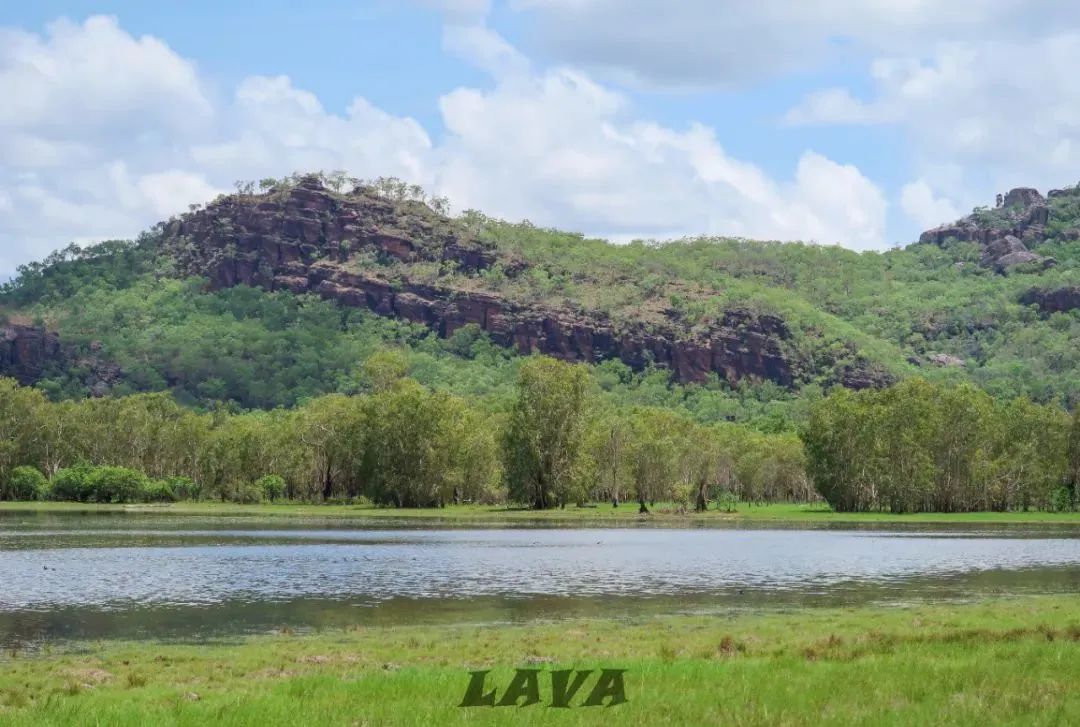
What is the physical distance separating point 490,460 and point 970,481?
58.9 metres

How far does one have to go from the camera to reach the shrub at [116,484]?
151125mm

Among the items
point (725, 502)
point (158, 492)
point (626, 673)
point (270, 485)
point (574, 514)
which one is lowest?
point (574, 514)

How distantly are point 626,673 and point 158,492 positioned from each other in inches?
5725

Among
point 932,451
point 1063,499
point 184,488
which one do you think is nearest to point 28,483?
point 184,488

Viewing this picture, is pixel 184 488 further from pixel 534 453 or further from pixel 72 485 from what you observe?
pixel 534 453

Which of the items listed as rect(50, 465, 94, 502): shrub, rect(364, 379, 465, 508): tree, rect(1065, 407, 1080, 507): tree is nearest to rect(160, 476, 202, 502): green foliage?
rect(50, 465, 94, 502): shrub

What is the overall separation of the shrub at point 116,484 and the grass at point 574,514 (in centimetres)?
424

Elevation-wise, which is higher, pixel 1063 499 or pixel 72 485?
pixel 72 485

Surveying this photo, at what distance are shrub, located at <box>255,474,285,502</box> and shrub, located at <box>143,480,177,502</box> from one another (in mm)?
11407

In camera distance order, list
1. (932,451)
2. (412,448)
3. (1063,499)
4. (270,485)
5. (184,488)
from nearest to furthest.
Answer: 1. (932,451)
2. (1063,499)
3. (412,448)
4. (270,485)
5. (184,488)

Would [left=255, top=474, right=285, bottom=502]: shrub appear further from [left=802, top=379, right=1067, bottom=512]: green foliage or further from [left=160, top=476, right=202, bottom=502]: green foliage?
[left=802, top=379, right=1067, bottom=512]: green foliage

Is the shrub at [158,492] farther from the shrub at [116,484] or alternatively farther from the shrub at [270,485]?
the shrub at [270,485]

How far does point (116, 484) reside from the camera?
497 feet

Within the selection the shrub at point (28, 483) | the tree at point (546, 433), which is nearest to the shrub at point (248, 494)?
the shrub at point (28, 483)
